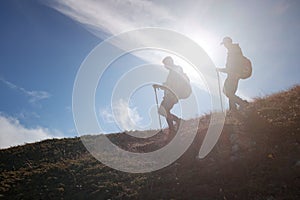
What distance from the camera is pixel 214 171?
36.3ft

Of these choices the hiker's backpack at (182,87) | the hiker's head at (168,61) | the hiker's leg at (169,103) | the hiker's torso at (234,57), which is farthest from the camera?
the hiker's head at (168,61)

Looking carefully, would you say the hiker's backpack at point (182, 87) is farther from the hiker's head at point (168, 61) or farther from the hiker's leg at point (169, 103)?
the hiker's head at point (168, 61)

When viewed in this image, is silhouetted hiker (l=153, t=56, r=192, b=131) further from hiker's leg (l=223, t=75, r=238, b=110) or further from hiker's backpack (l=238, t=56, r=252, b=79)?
hiker's backpack (l=238, t=56, r=252, b=79)

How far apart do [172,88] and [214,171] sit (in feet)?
19.0

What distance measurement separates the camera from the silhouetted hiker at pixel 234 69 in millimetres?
15203

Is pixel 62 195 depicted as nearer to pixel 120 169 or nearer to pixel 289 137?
pixel 120 169

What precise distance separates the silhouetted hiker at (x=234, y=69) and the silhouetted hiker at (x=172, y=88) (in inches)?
71.5

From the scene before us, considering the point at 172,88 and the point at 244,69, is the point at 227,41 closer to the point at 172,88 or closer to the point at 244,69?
the point at 244,69

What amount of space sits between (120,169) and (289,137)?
6.46 m

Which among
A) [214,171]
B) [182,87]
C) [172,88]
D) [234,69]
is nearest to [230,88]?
[234,69]

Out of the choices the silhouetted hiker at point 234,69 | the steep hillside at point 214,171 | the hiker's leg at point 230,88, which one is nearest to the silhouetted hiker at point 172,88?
the steep hillside at point 214,171

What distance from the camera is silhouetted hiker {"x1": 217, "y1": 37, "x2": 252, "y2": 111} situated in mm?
15203

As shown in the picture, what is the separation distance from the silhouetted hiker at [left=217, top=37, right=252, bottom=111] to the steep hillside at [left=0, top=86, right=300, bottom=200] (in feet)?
3.00

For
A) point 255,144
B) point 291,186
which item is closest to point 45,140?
point 255,144
